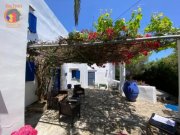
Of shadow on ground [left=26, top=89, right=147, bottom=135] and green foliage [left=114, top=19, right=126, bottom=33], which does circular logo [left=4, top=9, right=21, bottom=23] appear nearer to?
green foliage [left=114, top=19, right=126, bottom=33]

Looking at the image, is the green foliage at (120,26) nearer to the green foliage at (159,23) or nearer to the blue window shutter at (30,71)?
the green foliage at (159,23)

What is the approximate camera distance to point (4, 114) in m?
3.37

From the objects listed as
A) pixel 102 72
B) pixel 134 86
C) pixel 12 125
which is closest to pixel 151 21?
pixel 134 86

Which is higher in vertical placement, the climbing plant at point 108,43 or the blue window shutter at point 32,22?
the blue window shutter at point 32,22

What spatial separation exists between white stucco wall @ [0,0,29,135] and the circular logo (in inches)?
2.4

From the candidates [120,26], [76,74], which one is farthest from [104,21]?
[76,74]

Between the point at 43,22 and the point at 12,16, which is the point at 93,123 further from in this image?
the point at 43,22

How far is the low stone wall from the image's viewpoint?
10.5 meters

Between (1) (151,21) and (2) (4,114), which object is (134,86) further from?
(2) (4,114)

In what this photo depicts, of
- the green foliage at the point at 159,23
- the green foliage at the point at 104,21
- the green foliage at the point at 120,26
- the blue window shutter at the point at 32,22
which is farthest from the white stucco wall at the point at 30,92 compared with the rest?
the green foliage at the point at 159,23

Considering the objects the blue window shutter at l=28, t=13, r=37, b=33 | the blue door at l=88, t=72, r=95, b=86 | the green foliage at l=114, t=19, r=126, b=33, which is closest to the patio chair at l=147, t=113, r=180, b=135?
the green foliage at l=114, t=19, r=126, b=33

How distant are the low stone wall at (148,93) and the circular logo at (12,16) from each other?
9549 mm

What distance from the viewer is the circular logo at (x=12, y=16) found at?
3.38m

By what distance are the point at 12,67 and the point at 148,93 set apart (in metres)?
9.48
